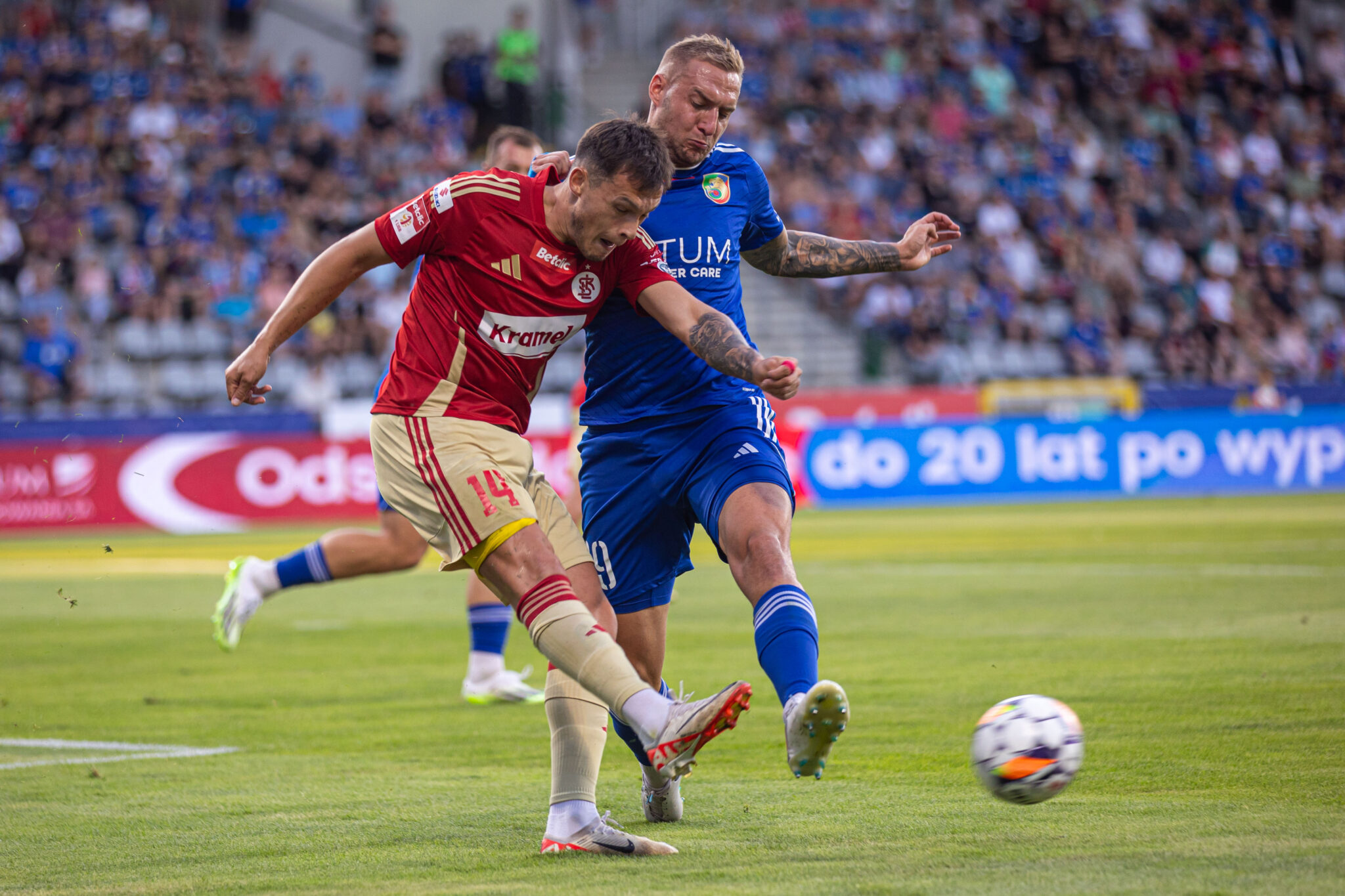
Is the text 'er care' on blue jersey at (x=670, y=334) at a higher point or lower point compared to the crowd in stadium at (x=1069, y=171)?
lower

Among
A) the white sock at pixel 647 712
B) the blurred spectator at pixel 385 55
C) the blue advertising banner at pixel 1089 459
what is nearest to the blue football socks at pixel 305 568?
the white sock at pixel 647 712

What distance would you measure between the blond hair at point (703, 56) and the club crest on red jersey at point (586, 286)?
2.85 ft

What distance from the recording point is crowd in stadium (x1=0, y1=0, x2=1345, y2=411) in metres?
22.5

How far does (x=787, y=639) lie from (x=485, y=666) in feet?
12.5

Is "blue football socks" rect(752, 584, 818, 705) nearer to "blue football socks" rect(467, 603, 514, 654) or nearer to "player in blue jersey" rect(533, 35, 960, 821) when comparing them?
"player in blue jersey" rect(533, 35, 960, 821)

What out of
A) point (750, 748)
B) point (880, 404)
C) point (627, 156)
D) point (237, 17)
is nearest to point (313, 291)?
point (627, 156)

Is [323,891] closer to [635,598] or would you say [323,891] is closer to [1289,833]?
[635,598]

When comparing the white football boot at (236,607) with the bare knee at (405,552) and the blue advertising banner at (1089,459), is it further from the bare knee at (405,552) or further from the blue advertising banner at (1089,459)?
the blue advertising banner at (1089,459)

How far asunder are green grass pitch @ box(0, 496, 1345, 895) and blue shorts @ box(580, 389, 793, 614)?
0.77 m

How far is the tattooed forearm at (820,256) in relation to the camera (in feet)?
18.2

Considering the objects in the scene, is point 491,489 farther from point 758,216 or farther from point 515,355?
point 758,216

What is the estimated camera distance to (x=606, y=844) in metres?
4.38

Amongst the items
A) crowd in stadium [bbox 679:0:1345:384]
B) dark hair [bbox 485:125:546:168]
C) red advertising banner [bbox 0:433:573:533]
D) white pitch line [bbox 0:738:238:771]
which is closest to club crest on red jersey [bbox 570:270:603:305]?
white pitch line [bbox 0:738:238:771]

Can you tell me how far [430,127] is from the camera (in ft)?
86.3
